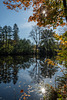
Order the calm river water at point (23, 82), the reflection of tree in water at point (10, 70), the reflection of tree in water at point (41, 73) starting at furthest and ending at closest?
the reflection of tree in water at point (41, 73)
the reflection of tree in water at point (10, 70)
the calm river water at point (23, 82)

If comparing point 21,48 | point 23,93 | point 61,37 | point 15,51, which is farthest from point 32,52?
point 61,37

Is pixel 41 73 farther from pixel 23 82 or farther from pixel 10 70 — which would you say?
pixel 10 70

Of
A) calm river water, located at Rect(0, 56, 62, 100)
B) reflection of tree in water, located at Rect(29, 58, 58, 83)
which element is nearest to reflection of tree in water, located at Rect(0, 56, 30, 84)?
calm river water, located at Rect(0, 56, 62, 100)

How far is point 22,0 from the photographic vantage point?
2.75m

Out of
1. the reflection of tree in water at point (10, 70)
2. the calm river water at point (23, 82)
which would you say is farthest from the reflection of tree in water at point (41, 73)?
the reflection of tree in water at point (10, 70)

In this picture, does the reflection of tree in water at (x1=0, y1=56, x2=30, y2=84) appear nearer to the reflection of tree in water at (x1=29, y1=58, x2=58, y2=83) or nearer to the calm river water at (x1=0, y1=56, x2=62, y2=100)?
the calm river water at (x1=0, y1=56, x2=62, y2=100)

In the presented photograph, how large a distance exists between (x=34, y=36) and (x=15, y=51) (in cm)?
1101

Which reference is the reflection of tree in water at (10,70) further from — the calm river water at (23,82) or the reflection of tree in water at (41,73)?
the reflection of tree in water at (41,73)

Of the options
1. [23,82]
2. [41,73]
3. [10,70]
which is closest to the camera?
[23,82]

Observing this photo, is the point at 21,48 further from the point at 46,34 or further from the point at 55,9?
the point at 55,9

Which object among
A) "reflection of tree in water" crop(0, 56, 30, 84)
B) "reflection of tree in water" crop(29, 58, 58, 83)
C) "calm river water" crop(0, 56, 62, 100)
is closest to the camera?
"calm river water" crop(0, 56, 62, 100)

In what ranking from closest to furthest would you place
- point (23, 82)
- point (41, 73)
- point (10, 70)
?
point (23, 82) → point (41, 73) → point (10, 70)

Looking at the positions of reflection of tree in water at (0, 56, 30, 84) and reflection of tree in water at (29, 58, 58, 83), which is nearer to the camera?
reflection of tree in water at (0, 56, 30, 84)

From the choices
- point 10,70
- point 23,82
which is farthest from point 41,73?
point 10,70
